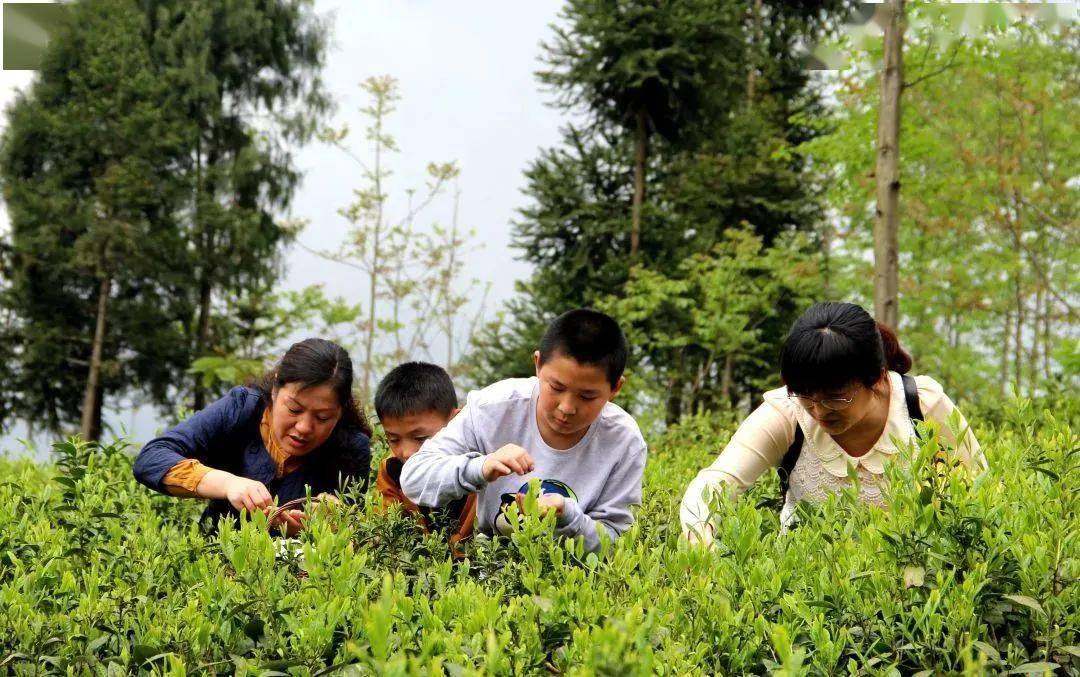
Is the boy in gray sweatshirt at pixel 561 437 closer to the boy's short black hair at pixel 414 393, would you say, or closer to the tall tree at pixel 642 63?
the boy's short black hair at pixel 414 393

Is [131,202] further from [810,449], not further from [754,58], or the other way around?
[810,449]

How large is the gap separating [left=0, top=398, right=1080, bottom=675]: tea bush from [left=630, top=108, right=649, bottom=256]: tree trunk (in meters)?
15.8

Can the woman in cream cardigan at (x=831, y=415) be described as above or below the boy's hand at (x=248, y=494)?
above

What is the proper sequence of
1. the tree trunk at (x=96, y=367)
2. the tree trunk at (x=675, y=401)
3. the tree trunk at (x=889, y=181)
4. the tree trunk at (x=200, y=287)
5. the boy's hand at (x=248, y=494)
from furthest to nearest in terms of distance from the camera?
the tree trunk at (x=200, y=287) < the tree trunk at (x=96, y=367) < the tree trunk at (x=675, y=401) < the tree trunk at (x=889, y=181) < the boy's hand at (x=248, y=494)

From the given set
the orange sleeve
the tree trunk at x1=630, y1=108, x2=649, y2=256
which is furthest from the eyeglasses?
the tree trunk at x1=630, y1=108, x2=649, y2=256

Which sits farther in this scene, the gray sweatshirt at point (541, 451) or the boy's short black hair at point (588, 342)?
the gray sweatshirt at point (541, 451)

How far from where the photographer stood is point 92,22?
78.3 feet

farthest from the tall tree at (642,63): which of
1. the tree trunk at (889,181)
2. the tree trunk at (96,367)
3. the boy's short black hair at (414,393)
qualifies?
the boy's short black hair at (414,393)

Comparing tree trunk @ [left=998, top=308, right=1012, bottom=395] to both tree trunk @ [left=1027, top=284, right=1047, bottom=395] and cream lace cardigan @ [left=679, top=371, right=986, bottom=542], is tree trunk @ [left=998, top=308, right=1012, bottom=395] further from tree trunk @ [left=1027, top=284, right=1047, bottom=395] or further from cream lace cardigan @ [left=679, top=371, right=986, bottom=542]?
cream lace cardigan @ [left=679, top=371, right=986, bottom=542]

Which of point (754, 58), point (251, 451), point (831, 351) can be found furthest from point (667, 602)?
point (754, 58)

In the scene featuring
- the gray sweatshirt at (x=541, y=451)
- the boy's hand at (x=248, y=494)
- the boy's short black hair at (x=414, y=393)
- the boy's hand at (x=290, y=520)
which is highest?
the boy's short black hair at (x=414, y=393)

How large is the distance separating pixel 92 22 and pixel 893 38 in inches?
817

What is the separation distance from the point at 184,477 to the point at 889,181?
22.1ft

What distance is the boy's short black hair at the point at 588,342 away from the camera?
10.0 feet
